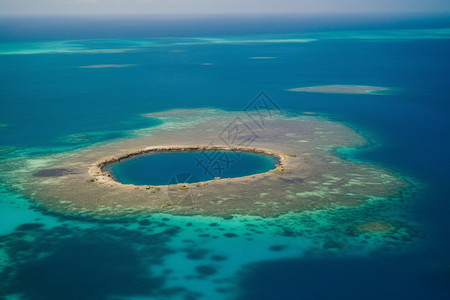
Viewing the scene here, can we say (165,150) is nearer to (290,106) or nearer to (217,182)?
(217,182)

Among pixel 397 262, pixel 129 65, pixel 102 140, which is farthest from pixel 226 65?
pixel 397 262

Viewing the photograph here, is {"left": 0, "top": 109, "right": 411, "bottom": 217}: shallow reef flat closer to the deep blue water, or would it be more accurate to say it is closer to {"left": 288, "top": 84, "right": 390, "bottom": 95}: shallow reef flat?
the deep blue water

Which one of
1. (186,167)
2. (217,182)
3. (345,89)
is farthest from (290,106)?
(217,182)

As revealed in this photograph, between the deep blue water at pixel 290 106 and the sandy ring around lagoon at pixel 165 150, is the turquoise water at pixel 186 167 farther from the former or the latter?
the deep blue water at pixel 290 106

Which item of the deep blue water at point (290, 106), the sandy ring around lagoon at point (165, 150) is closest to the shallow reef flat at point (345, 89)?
the deep blue water at point (290, 106)

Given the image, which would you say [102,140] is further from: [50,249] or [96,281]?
[96,281]

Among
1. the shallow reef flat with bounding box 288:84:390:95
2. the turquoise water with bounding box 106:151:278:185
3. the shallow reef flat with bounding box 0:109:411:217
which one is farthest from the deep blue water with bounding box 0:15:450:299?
the turquoise water with bounding box 106:151:278:185
